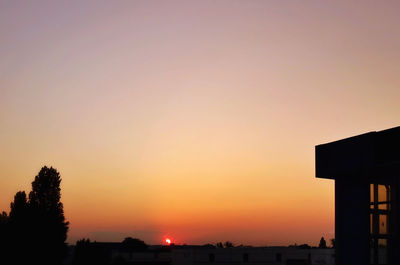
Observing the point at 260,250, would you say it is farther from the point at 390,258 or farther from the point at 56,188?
the point at 390,258

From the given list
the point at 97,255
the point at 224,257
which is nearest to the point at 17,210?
the point at 97,255

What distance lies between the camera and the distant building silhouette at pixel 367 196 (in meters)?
32.2

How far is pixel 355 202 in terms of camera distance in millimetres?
34250

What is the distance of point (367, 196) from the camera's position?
33.6m

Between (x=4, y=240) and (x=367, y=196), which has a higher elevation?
(x=367, y=196)

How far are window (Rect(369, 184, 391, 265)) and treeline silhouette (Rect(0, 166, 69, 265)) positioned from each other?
54218 millimetres

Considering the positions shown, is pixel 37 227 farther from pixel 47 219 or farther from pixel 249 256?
pixel 249 256

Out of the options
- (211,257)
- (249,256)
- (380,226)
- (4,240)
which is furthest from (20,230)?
(380,226)

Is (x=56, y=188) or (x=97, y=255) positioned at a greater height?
(x=56, y=188)

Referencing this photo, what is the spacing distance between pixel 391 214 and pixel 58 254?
56995 mm

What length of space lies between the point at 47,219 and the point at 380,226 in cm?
5588

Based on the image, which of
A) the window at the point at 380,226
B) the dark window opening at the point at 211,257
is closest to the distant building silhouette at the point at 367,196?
the window at the point at 380,226

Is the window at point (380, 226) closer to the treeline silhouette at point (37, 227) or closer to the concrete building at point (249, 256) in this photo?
the treeline silhouette at point (37, 227)

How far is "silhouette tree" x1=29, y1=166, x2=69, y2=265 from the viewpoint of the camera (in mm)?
79625
